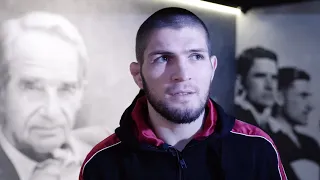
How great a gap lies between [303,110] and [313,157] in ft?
0.71

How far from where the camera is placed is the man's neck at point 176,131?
803mm

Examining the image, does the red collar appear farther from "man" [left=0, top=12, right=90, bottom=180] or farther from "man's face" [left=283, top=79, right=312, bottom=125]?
"man's face" [left=283, top=79, right=312, bottom=125]

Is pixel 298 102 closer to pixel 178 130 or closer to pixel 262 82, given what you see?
pixel 262 82

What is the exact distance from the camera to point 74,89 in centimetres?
142

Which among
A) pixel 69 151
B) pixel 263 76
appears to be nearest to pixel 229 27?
pixel 263 76

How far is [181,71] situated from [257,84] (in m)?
1.21

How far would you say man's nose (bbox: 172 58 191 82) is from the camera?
744 millimetres

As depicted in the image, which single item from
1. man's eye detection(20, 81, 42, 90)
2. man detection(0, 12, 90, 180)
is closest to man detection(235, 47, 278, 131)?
man detection(0, 12, 90, 180)

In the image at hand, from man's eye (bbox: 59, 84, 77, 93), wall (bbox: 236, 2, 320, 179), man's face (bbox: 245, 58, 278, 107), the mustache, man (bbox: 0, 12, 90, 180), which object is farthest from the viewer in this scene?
man's face (bbox: 245, 58, 278, 107)

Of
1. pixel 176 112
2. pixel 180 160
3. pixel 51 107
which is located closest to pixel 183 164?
pixel 180 160

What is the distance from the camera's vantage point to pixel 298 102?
5.85 feet

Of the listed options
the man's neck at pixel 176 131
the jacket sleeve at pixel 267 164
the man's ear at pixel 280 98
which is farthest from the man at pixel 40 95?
the man's ear at pixel 280 98

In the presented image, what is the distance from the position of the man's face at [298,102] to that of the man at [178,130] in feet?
3.35

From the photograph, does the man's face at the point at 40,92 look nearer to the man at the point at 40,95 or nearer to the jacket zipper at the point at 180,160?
the man at the point at 40,95
